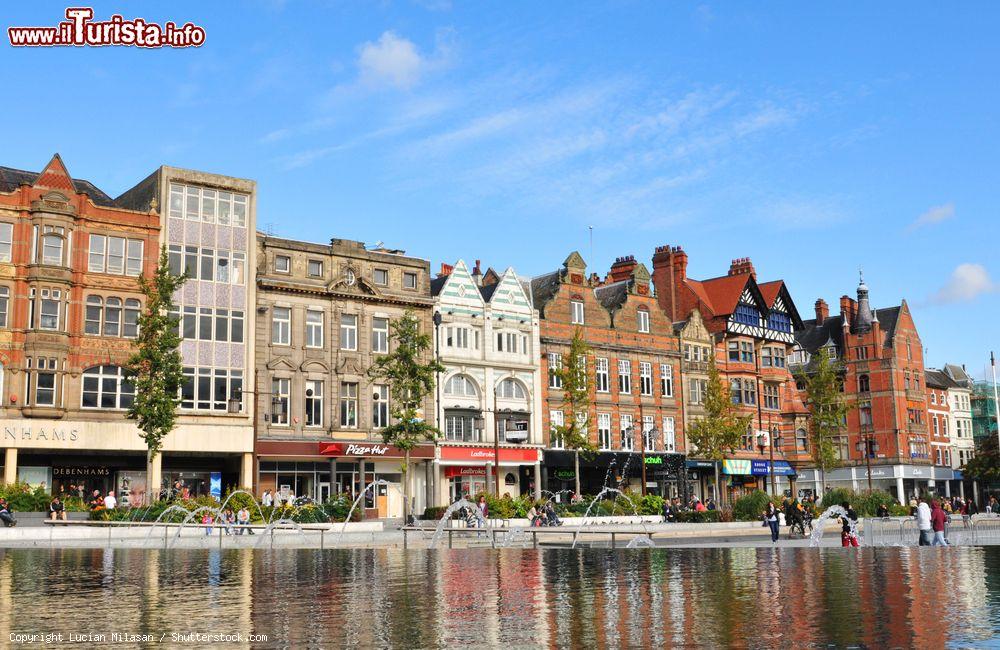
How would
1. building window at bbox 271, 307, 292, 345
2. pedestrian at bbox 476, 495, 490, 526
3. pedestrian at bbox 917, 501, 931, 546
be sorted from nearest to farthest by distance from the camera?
pedestrian at bbox 917, 501, 931, 546
pedestrian at bbox 476, 495, 490, 526
building window at bbox 271, 307, 292, 345

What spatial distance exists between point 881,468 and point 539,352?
132ft

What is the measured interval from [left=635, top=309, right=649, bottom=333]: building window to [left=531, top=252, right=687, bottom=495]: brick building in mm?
68

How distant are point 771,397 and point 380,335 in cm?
3532

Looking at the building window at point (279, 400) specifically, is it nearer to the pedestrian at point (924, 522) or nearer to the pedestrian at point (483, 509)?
the pedestrian at point (483, 509)

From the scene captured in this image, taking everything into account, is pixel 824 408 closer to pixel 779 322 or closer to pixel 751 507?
pixel 779 322

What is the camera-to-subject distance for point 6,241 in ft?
160

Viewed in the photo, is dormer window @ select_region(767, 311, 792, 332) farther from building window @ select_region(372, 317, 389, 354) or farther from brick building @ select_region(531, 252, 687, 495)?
building window @ select_region(372, 317, 389, 354)

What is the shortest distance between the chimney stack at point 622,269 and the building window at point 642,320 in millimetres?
4403

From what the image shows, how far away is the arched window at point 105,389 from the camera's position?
49.5m

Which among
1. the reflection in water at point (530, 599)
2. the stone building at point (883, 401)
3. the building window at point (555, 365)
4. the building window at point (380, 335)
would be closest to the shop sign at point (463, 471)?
the building window at point (555, 365)

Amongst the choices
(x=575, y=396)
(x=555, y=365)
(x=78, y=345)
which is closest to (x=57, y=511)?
(x=78, y=345)

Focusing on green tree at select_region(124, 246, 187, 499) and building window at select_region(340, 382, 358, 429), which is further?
building window at select_region(340, 382, 358, 429)

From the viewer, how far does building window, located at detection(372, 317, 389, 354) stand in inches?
2322

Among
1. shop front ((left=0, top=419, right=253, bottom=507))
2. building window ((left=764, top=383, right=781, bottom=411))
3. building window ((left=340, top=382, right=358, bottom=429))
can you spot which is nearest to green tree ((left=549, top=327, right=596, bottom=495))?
building window ((left=340, top=382, right=358, bottom=429))
